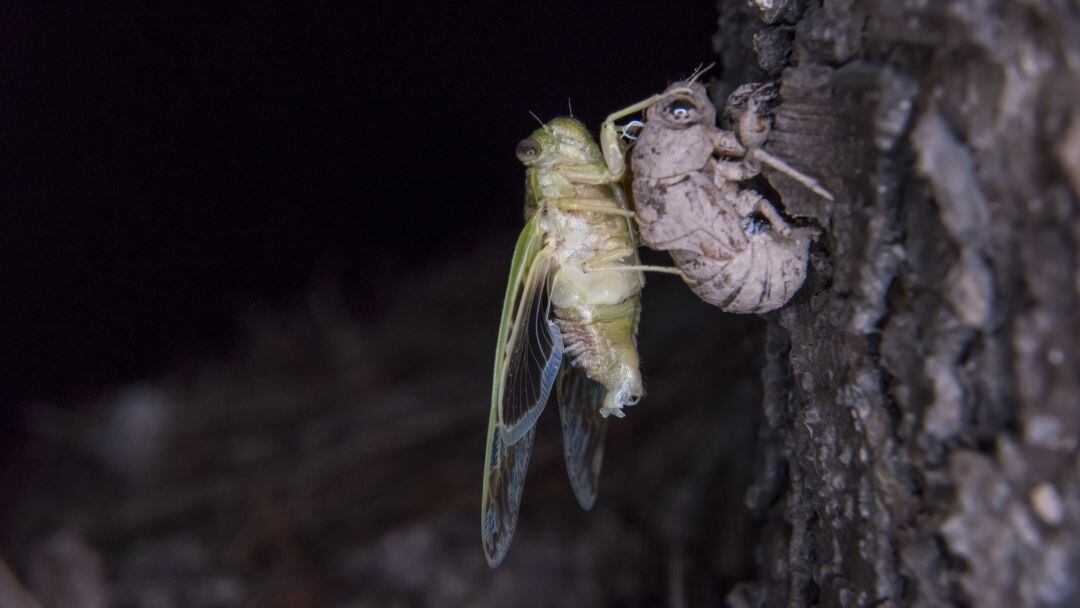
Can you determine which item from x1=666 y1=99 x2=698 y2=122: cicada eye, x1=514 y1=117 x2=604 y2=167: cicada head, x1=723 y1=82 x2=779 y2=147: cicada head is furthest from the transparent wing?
x1=723 y1=82 x2=779 y2=147: cicada head

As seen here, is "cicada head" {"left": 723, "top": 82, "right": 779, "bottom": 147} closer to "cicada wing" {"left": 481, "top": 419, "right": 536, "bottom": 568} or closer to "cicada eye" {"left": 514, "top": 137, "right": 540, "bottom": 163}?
"cicada eye" {"left": 514, "top": 137, "right": 540, "bottom": 163}

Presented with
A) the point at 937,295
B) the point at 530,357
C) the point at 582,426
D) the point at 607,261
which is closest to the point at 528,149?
the point at 607,261

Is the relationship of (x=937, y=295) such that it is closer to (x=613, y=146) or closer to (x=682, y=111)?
(x=682, y=111)

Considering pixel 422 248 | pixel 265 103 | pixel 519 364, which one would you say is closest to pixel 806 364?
pixel 519 364

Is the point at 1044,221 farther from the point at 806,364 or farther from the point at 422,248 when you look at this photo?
the point at 422,248

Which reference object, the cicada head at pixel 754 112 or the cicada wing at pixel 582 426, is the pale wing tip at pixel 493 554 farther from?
the cicada head at pixel 754 112
